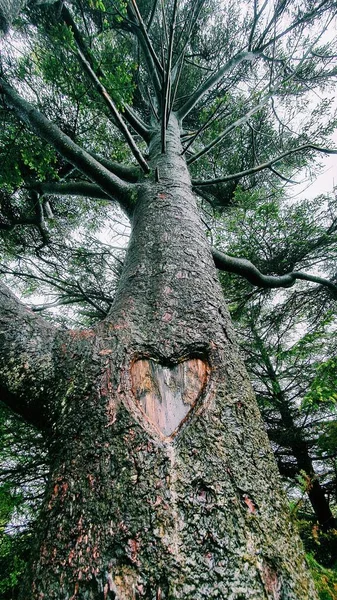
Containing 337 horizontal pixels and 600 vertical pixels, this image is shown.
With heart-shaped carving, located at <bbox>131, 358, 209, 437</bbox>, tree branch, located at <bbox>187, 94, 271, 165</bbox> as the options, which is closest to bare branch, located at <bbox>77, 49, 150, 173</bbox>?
tree branch, located at <bbox>187, 94, 271, 165</bbox>

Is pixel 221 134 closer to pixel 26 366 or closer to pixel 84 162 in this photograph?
pixel 84 162

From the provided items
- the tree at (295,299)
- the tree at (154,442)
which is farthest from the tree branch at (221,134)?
the tree at (295,299)

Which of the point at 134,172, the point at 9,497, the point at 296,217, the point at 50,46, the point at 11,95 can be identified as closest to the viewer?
the point at 11,95

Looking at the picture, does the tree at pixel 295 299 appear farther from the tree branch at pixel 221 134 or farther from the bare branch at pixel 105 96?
the bare branch at pixel 105 96

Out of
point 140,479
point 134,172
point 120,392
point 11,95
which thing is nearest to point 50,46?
point 11,95

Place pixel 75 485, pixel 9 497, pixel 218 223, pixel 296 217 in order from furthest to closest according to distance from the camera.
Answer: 1. pixel 218 223
2. pixel 296 217
3. pixel 9 497
4. pixel 75 485

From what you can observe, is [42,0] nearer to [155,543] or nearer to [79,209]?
[79,209]

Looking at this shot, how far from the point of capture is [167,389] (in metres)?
0.87

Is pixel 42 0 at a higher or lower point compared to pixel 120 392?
higher

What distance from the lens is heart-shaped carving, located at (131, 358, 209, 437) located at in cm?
80

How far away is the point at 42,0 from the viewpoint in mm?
2613

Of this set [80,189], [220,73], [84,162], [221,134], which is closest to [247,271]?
[221,134]

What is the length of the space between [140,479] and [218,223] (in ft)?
19.3

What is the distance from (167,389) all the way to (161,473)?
24cm
